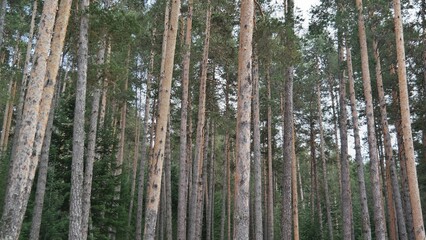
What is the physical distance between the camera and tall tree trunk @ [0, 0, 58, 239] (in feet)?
18.5

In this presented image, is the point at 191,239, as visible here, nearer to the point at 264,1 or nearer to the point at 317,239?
the point at 264,1

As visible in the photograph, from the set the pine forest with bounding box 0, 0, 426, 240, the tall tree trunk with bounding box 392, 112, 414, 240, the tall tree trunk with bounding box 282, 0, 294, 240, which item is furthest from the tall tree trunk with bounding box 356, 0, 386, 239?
the tall tree trunk with bounding box 392, 112, 414, 240

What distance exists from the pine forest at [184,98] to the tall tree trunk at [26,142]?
2 centimetres

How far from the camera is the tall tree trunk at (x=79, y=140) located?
8086 millimetres

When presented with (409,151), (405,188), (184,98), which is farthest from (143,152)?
(405,188)

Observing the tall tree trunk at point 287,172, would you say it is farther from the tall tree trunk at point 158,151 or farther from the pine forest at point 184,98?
the tall tree trunk at point 158,151

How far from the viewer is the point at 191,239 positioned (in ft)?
41.8

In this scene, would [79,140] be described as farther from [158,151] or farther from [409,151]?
[409,151]

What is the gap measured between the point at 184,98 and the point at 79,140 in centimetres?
457

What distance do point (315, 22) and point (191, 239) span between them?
8084 millimetres

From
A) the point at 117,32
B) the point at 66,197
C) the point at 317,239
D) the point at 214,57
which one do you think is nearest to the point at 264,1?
the point at 214,57

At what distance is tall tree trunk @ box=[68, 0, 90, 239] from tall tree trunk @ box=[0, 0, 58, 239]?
2.04 m

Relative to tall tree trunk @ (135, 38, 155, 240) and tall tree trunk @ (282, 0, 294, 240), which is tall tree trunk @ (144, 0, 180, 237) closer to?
tall tree trunk @ (282, 0, 294, 240)

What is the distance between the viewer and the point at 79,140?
27.9ft
